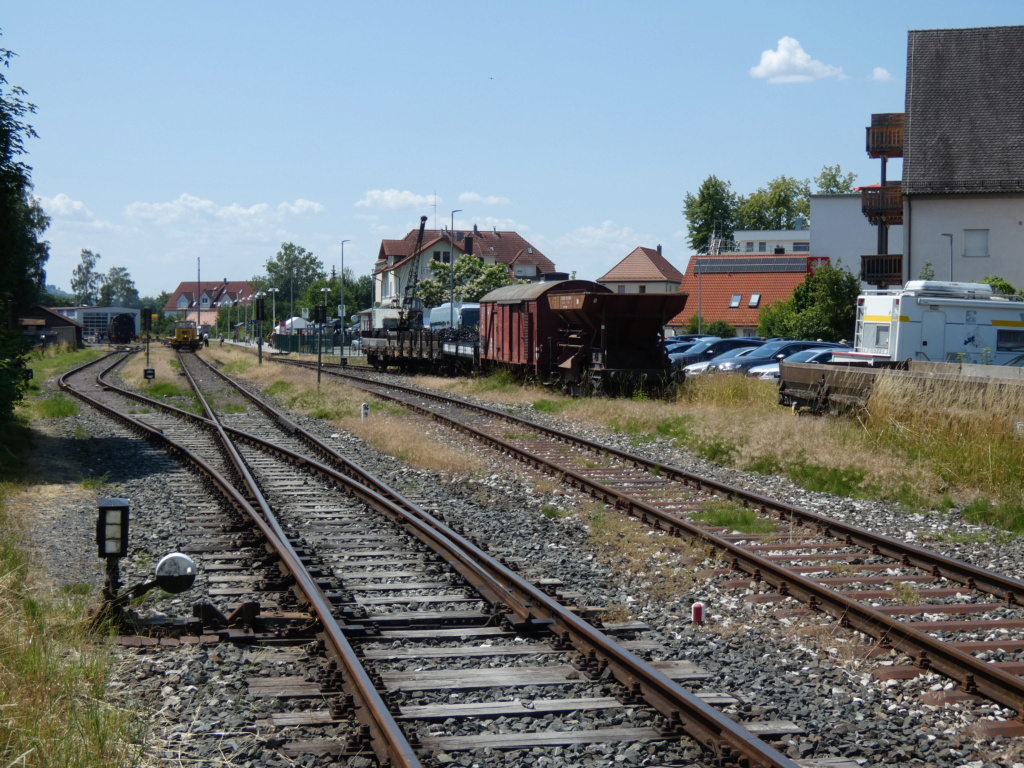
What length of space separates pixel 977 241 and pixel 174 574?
41839 millimetres

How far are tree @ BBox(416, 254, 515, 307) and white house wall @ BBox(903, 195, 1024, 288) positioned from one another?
3179 cm

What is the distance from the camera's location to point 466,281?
75.0 meters

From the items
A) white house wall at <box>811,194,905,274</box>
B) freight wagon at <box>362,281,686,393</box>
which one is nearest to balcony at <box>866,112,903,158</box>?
white house wall at <box>811,194,905,274</box>

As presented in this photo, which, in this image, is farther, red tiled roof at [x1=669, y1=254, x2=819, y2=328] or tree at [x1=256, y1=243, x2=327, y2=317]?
tree at [x1=256, y1=243, x2=327, y2=317]

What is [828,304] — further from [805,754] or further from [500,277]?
[805,754]

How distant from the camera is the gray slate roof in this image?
1668 inches

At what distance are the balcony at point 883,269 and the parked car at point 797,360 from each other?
18559 mm

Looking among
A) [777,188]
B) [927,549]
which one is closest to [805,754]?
[927,549]

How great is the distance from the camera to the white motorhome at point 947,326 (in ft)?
74.4

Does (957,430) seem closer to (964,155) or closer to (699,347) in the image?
(699,347)

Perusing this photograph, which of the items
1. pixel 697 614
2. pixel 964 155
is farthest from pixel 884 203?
pixel 697 614

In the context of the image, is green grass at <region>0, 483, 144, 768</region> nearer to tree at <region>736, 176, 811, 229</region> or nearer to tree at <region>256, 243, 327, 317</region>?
tree at <region>736, 176, 811, 229</region>

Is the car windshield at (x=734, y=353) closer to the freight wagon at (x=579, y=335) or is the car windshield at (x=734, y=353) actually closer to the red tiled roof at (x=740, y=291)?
the freight wagon at (x=579, y=335)

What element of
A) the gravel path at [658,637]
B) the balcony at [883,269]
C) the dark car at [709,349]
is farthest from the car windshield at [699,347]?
the gravel path at [658,637]
